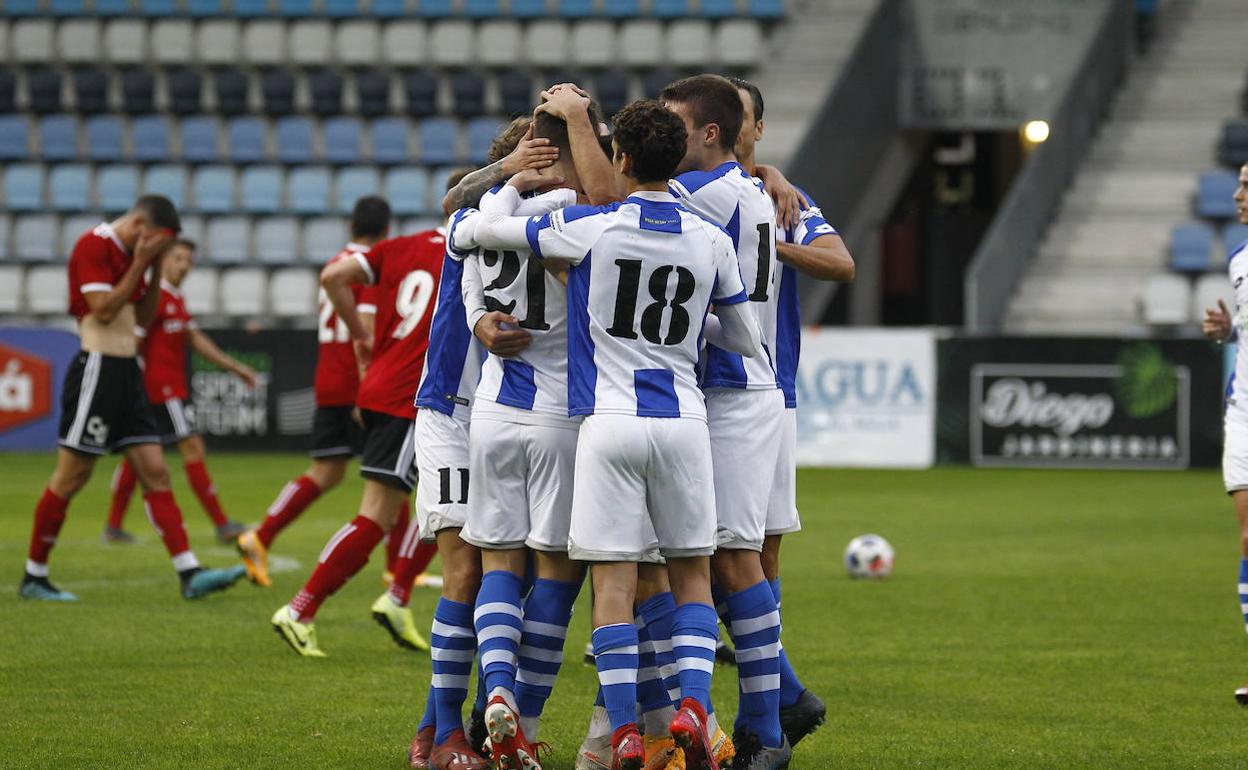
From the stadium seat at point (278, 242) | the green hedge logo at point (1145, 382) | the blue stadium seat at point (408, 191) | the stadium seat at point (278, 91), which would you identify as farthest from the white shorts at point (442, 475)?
the stadium seat at point (278, 91)

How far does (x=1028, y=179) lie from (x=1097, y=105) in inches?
125

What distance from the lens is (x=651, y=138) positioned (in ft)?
17.1

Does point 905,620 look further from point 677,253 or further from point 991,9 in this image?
point 991,9

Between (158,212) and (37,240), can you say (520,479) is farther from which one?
(37,240)

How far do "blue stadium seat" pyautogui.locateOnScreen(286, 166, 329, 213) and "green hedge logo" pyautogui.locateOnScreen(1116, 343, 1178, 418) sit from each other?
396 inches

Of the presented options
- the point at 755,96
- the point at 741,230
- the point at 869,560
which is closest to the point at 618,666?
the point at 741,230

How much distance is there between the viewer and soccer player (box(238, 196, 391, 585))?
9.94m

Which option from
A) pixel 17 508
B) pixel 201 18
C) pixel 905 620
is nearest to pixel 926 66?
pixel 201 18

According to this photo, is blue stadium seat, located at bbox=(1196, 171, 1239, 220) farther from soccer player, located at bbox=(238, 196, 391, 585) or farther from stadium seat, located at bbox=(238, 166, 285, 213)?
soccer player, located at bbox=(238, 196, 391, 585)

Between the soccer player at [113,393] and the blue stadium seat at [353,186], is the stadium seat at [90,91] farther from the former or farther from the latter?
the soccer player at [113,393]

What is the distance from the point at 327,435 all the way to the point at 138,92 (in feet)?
50.1

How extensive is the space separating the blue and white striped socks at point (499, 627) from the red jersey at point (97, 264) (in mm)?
4480

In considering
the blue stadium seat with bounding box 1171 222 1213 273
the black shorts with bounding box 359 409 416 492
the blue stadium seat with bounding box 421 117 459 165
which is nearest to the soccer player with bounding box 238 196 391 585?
the black shorts with bounding box 359 409 416 492

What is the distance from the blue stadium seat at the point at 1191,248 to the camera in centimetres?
2156
